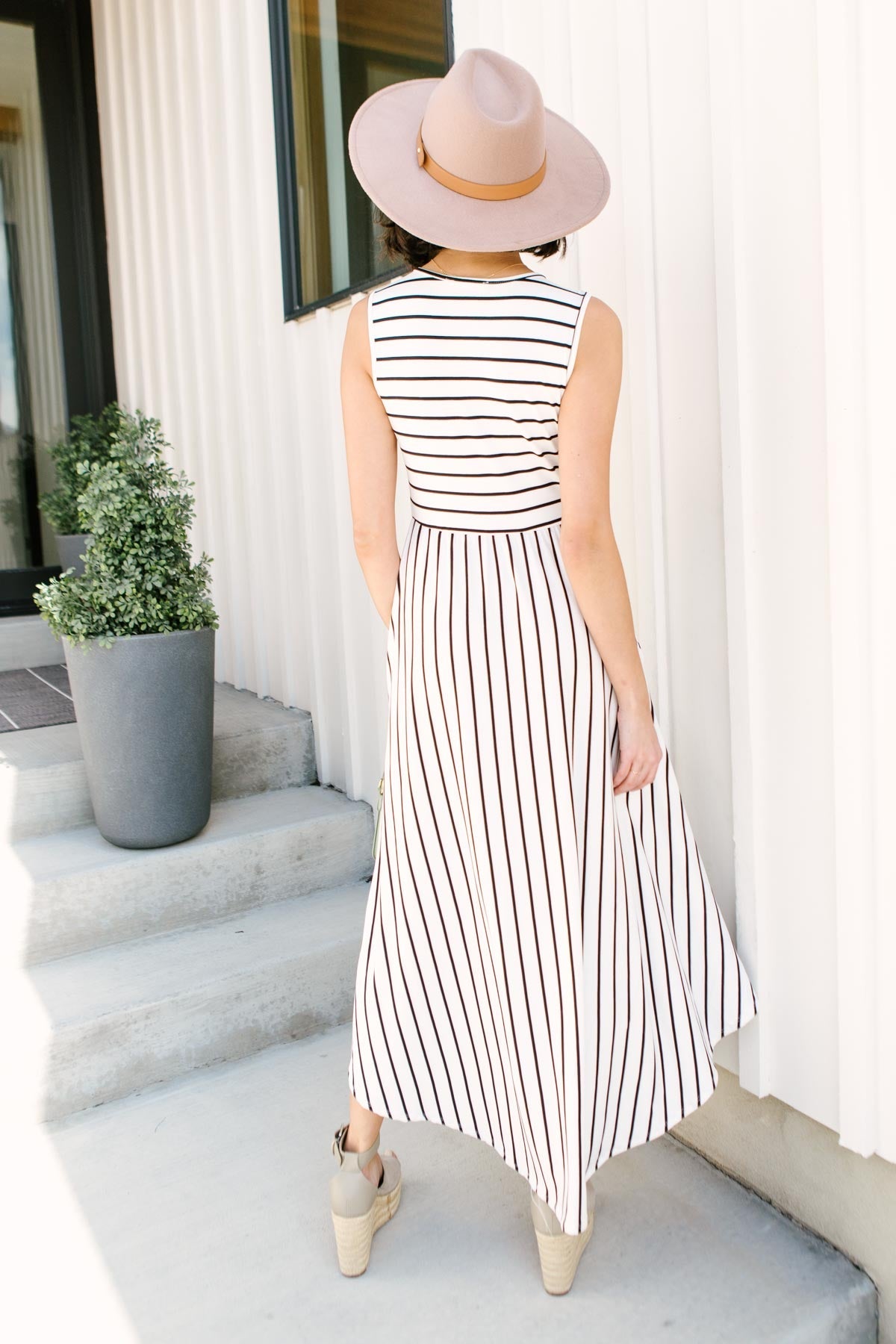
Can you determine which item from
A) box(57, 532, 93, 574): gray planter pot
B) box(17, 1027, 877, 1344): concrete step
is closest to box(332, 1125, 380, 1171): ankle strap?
box(17, 1027, 877, 1344): concrete step

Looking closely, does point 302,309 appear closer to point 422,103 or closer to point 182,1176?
point 422,103

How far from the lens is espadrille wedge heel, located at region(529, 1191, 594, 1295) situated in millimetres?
1518

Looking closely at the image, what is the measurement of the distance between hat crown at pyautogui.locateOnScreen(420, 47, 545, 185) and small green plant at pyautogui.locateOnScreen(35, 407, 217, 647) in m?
1.27

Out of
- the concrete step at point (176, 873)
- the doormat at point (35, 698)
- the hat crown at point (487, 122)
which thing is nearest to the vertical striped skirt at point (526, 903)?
the hat crown at point (487, 122)

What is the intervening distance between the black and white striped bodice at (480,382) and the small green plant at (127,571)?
3.53 ft

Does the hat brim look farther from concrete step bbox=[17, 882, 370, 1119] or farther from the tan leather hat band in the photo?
concrete step bbox=[17, 882, 370, 1119]

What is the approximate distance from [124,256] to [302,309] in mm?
1594

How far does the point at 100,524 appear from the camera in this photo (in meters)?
2.33

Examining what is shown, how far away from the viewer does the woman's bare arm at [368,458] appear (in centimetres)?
143

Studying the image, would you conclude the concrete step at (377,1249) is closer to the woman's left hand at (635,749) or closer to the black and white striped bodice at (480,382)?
the woman's left hand at (635,749)

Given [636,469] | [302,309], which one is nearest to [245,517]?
[302,309]

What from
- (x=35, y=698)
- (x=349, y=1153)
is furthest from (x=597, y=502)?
(x=35, y=698)

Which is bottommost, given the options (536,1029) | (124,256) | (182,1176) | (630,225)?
(182,1176)

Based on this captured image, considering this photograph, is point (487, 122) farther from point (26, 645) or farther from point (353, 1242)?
point (26, 645)
